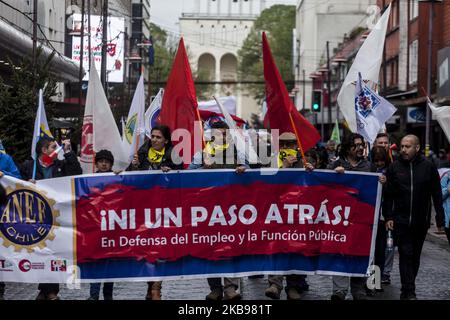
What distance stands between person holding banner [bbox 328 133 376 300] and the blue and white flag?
1739mm

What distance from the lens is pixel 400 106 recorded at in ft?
157

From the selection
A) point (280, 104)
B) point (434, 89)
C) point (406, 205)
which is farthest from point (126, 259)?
point (434, 89)

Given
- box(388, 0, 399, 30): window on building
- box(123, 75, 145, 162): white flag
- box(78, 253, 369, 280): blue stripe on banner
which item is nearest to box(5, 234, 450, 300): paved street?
box(78, 253, 369, 280): blue stripe on banner

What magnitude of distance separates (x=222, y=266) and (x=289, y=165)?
1.47m

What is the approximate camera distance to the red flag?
36.8ft

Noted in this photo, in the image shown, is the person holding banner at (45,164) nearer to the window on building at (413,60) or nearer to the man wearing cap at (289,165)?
the man wearing cap at (289,165)

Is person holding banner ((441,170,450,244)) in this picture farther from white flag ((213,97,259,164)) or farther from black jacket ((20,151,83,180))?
black jacket ((20,151,83,180))

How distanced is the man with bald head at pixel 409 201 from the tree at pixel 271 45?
365 ft

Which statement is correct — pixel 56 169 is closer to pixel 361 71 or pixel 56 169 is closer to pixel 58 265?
pixel 58 265

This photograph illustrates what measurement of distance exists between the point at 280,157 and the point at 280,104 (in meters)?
0.88

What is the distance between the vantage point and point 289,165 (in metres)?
11.7

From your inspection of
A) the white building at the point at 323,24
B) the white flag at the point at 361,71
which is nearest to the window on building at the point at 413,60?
the white flag at the point at 361,71

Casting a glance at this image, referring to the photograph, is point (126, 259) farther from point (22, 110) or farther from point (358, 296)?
point (22, 110)
